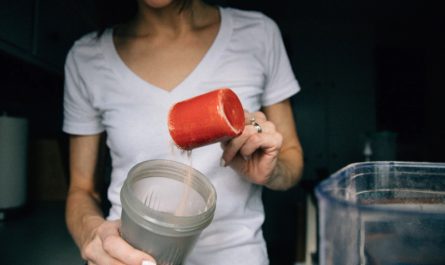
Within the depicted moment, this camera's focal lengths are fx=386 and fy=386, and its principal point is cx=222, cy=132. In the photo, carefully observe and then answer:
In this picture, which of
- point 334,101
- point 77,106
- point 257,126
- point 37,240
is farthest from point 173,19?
point 334,101

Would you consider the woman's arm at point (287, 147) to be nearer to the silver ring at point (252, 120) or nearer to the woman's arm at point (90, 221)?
the silver ring at point (252, 120)

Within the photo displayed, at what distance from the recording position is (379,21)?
142 inches

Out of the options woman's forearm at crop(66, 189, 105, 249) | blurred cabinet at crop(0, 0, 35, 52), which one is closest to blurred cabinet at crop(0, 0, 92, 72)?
blurred cabinet at crop(0, 0, 35, 52)

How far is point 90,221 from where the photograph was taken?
A: 0.73 m

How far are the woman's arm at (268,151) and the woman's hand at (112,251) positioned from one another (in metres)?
0.20

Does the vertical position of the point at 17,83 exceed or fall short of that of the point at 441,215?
it falls short

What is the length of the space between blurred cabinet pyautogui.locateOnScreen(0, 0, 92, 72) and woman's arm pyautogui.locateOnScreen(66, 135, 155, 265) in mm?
392

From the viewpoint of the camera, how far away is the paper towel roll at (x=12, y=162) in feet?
3.89

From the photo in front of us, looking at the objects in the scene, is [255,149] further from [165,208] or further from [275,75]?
[275,75]

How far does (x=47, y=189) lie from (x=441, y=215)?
148 centimetres

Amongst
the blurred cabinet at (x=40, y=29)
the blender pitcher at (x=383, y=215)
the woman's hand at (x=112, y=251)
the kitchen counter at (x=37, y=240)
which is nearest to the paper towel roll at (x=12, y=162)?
the kitchen counter at (x=37, y=240)

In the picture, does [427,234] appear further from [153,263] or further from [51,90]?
[51,90]

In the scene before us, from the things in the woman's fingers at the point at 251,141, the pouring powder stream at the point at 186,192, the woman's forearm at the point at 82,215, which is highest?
the woman's fingers at the point at 251,141

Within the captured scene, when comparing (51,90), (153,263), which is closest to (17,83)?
(51,90)
